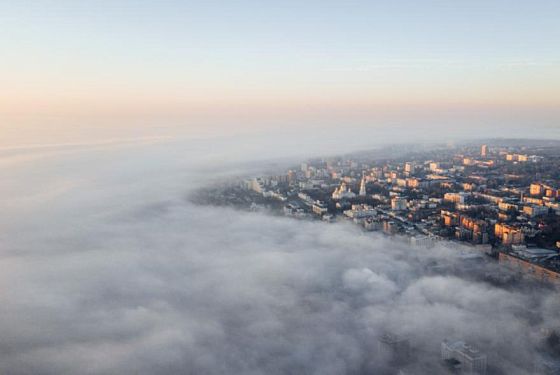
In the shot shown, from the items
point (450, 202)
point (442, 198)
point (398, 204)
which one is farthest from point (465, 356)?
point (442, 198)

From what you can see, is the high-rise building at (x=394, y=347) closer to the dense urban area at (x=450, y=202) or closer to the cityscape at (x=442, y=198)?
the dense urban area at (x=450, y=202)

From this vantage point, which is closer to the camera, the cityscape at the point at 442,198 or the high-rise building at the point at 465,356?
the high-rise building at the point at 465,356

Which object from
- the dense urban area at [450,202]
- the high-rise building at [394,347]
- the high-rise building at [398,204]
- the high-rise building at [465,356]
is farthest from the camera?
the high-rise building at [398,204]

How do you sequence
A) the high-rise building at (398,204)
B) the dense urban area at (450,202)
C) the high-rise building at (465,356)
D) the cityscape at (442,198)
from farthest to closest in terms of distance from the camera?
1. the high-rise building at (398,204)
2. the cityscape at (442,198)
3. the dense urban area at (450,202)
4. the high-rise building at (465,356)

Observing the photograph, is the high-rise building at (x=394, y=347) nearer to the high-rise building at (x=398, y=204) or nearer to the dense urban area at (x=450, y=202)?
the dense urban area at (x=450, y=202)

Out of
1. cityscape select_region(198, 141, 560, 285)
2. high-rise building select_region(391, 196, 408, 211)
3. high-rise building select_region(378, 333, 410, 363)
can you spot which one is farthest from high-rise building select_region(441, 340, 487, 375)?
high-rise building select_region(391, 196, 408, 211)

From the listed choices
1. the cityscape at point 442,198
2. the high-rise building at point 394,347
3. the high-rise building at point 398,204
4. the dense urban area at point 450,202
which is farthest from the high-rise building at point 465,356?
the high-rise building at point 398,204

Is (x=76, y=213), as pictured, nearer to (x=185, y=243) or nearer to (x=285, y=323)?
(x=185, y=243)

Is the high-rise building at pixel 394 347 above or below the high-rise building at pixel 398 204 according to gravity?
below

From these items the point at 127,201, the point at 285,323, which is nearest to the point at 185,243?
the point at 127,201

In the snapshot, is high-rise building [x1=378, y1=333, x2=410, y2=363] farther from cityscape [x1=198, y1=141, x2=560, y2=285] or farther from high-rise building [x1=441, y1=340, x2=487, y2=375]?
cityscape [x1=198, y1=141, x2=560, y2=285]
